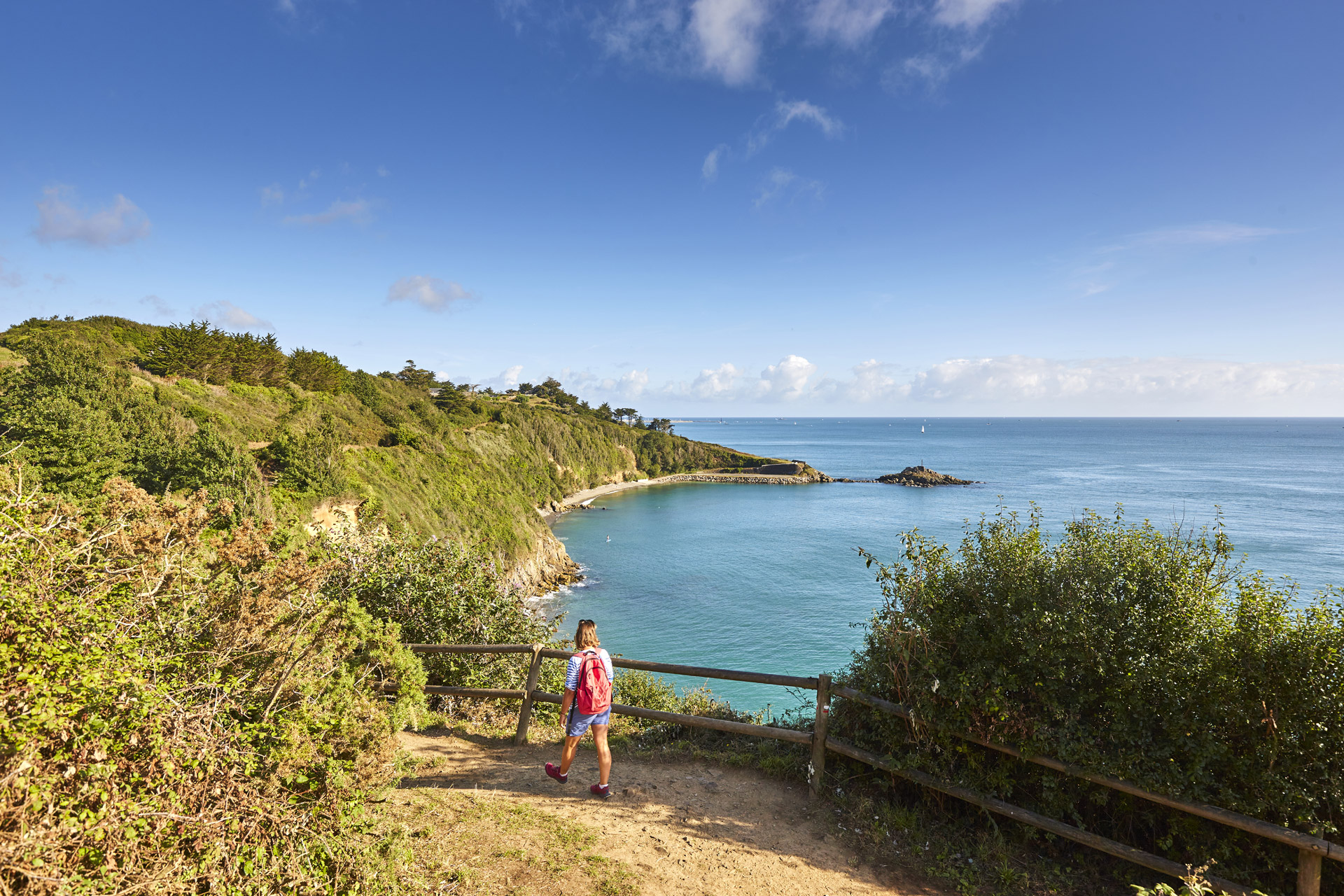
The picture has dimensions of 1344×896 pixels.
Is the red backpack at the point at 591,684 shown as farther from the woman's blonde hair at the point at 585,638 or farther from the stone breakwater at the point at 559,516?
the stone breakwater at the point at 559,516

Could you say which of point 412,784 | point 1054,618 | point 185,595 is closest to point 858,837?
point 1054,618

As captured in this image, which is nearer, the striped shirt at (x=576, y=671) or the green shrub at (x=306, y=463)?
the striped shirt at (x=576, y=671)

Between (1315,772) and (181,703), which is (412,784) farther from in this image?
(1315,772)

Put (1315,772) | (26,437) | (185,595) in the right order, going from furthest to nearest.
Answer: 1. (26,437)
2. (185,595)
3. (1315,772)

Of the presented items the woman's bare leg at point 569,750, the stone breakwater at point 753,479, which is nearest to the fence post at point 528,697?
the woman's bare leg at point 569,750

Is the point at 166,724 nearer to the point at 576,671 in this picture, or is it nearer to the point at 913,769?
the point at 576,671

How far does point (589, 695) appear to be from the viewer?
18.6ft

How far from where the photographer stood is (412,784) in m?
6.12

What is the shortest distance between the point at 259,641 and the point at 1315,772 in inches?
300

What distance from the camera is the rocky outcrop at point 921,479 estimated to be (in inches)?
3428

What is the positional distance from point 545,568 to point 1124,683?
128 ft

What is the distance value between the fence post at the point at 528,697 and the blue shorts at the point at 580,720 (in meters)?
1.53

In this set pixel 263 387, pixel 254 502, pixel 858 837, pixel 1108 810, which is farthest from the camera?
pixel 263 387

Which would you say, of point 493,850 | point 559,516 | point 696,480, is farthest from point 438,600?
point 696,480
